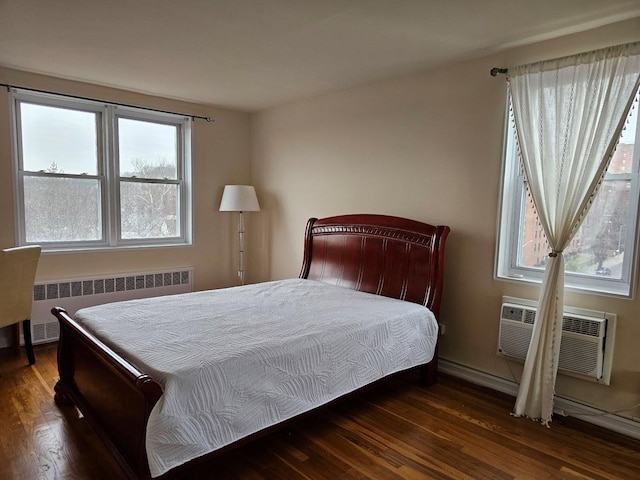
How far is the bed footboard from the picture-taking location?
63.8 inches

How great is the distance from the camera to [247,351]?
1935 millimetres

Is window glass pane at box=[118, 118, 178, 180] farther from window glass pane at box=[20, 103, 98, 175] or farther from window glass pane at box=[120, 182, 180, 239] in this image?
window glass pane at box=[20, 103, 98, 175]

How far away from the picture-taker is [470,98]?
9.77ft

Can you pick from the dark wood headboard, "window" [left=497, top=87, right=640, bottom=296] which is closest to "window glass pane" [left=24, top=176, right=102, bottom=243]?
the dark wood headboard

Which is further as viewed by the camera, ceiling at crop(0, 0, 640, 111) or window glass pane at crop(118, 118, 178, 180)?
window glass pane at crop(118, 118, 178, 180)

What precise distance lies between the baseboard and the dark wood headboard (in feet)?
1.78

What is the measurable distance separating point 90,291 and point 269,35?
289 cm

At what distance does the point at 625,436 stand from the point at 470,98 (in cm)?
237

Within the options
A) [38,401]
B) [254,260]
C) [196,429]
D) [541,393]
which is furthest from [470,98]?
[38,401]

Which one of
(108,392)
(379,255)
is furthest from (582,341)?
→ (108,392)

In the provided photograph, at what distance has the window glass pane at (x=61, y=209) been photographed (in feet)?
11.9

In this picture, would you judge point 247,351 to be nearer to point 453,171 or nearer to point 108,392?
point 108,392

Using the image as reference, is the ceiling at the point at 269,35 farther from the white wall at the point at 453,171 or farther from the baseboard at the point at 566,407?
the baseboard at the point at 566,407

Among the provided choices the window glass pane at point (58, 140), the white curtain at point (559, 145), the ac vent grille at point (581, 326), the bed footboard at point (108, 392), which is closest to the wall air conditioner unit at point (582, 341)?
the ac vent grille at point (581, 326)
